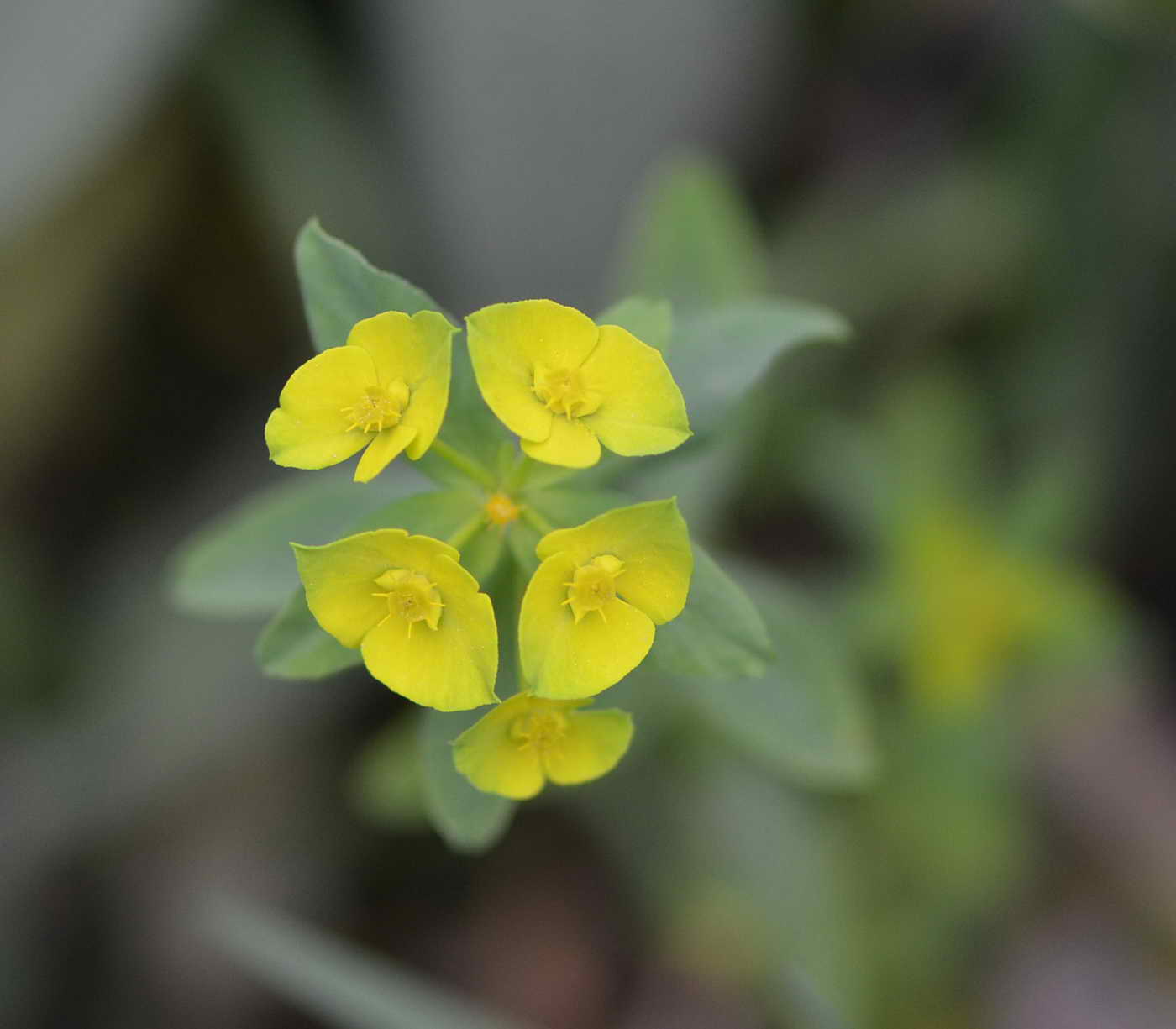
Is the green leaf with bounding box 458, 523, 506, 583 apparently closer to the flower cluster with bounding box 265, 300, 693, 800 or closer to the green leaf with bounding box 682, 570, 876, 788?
the flower cluster with bounding box 265, 300, 693, 800

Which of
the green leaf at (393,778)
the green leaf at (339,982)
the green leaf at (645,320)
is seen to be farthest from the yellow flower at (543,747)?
the green leaf at (393,778)

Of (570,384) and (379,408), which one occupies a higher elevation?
(570,384)

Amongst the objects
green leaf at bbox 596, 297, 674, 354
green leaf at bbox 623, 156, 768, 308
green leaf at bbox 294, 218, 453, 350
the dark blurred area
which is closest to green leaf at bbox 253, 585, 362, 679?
green leaf at bbox 294, 218, 453, 350

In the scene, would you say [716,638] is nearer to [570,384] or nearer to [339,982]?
[570,384]

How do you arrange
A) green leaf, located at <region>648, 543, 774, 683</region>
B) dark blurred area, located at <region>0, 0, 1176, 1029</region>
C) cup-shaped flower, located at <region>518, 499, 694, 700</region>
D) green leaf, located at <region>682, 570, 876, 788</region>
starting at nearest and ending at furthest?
cup-shaped flower, located at <region>518, 499, 694, 700</region> → green leaf, located at <region>648, 543, 774, 683</region> → green leaf, located at <region>682, 570, 876, 788</region> → dark blurred area, located at <region>0, 0, 1176, 1029</region>

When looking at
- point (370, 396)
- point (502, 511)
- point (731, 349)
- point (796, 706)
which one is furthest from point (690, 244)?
point (370, 396)

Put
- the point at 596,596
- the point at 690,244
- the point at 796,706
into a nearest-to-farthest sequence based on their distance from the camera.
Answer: the point at 596,596 < the point at 796,706 < the point at 690,244
